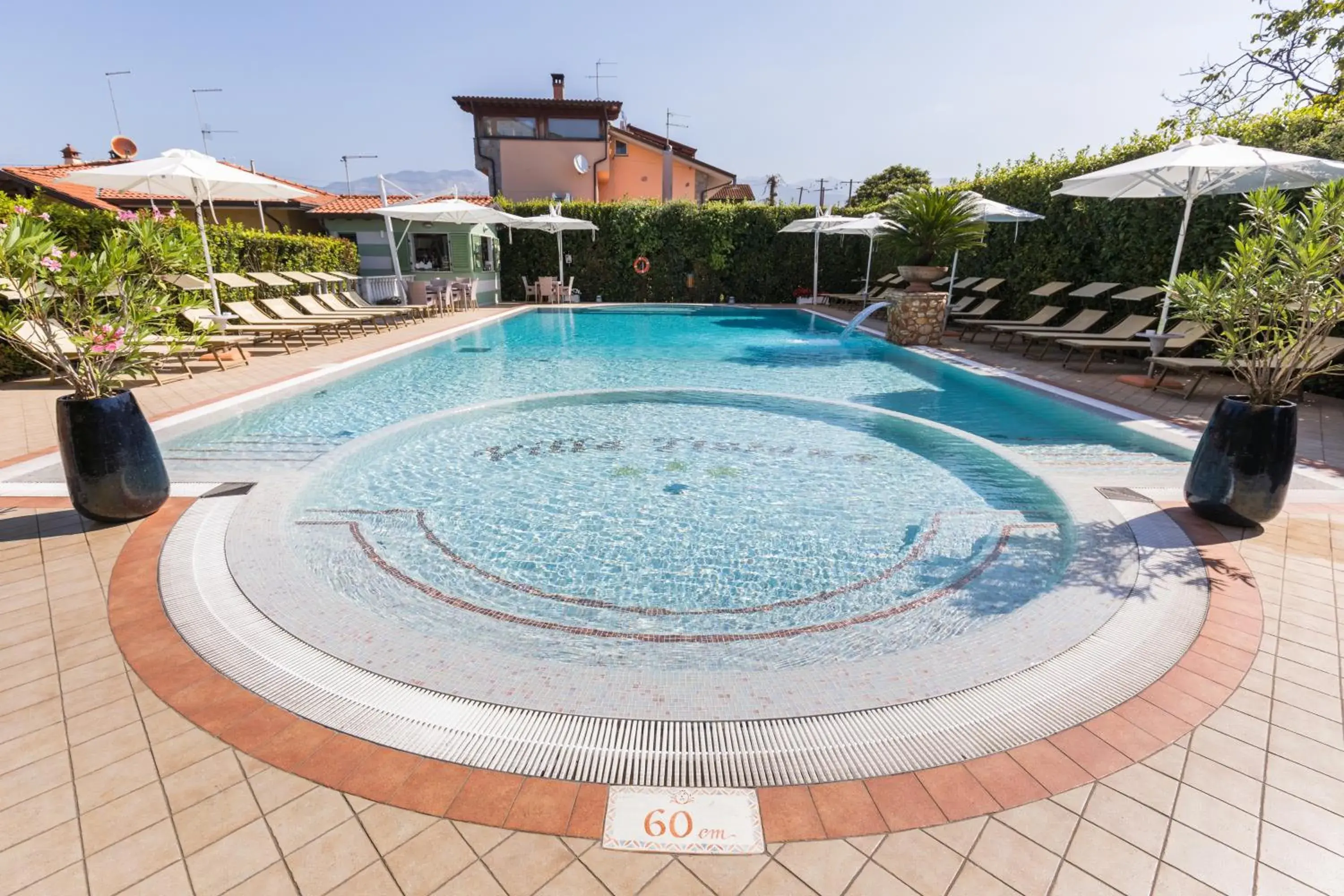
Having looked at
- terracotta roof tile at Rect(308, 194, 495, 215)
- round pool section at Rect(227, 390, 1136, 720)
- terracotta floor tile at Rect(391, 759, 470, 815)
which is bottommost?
round pool section at Rect(227, 390, 1136, 720)

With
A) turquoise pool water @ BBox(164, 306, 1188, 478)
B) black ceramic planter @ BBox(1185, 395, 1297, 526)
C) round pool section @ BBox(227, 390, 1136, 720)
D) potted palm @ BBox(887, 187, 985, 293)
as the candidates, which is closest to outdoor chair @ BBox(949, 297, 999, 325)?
potted palm @ BBox(887, 187, 985, 293)

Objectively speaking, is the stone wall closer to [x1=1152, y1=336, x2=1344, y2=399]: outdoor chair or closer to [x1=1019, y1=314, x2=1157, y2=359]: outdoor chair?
[x1=1019, y1=314, x2=1157, y2=359]: outdoor chair

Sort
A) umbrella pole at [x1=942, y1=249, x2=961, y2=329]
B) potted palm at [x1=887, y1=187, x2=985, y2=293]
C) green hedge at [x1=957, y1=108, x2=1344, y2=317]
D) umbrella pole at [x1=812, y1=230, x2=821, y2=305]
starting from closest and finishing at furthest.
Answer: green hedge at [x1=957, y1=108, x2=1344, y2=317] < potted palm at [x1=887, y1=187, x2=985, y2=293] < umbrella pole at [x1=942, y1=249, x2=961, y2=329] < umbrella pole at [x1=812, y1=230, x2=821, y2=305]

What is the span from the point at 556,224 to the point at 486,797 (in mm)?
19305

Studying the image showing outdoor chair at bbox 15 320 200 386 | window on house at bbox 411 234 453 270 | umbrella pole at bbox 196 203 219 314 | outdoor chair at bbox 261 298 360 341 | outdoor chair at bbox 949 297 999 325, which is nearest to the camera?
outdoor chair at bbox 15 320 200 386

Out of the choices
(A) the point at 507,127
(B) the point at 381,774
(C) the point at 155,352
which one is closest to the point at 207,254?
(C) the point at 155,352

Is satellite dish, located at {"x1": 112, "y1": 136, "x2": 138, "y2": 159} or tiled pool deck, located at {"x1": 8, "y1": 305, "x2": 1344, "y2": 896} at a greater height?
satellite dish, located at {"x1": 112, "y1": 136, "x2": 138, "y2": 159}

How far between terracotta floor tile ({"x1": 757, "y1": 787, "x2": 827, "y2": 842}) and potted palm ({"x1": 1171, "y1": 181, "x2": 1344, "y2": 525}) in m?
4.13

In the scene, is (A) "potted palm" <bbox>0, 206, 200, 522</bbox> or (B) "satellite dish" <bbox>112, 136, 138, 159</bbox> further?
(B) "satellite dish" <bbox>112, 136, 138, 159</bbox>

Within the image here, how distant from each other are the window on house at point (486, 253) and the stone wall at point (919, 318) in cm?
1555

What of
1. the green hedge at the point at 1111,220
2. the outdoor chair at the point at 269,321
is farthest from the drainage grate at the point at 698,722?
the outdoor chair at the point at 269,321

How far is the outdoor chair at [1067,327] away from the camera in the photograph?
11.8 meters

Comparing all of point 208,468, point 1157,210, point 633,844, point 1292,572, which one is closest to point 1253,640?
point 1292,572

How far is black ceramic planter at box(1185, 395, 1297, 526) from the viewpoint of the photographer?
426 cm
